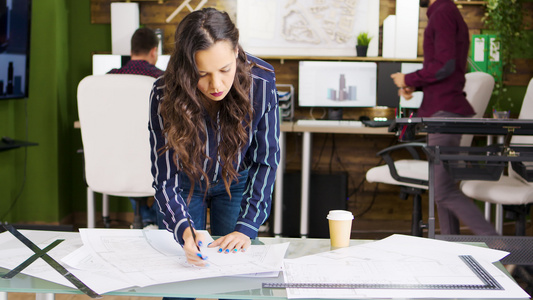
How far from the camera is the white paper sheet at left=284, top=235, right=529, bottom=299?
0.91 metres

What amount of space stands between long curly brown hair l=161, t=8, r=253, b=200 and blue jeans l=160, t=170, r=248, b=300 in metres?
0.16

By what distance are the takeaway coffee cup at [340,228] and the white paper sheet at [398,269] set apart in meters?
0.02

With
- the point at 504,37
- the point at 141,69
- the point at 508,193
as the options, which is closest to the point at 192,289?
the point at 508,193

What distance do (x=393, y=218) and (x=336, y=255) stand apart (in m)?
3.21

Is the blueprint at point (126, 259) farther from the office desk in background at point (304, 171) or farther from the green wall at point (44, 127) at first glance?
the green wall at point (44, 127)

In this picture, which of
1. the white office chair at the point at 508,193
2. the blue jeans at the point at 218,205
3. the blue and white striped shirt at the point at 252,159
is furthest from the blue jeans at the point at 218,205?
the white office chair at the point at 508,193

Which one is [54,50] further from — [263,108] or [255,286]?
[255,286]

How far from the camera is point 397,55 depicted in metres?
4.02

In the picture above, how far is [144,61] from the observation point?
3.30 m

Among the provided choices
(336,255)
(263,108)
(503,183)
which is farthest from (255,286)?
(503,183)

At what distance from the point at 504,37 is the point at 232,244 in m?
3.31

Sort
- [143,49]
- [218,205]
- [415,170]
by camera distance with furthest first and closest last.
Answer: [143,49] < [415,170] < [218,205]

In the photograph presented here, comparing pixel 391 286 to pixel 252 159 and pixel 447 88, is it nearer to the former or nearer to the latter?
pixel 252 159

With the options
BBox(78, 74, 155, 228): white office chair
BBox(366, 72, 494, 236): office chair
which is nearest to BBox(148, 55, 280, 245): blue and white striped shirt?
BBox(78, 74, 155, 228): white office chair
